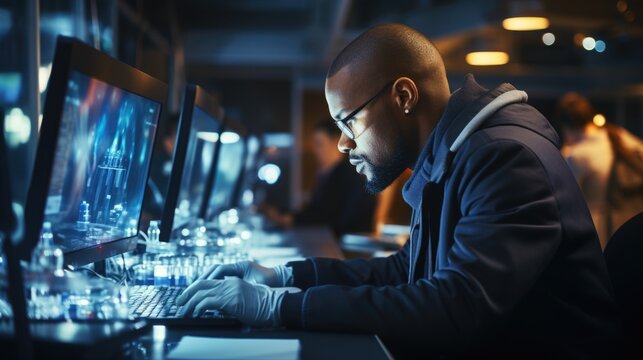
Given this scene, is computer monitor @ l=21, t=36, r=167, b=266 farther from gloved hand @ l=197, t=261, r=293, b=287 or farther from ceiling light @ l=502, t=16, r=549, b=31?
ceiling light @ l=502, t=16, r=549, b=31

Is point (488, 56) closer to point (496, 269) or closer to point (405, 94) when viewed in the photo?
point (405, 94)

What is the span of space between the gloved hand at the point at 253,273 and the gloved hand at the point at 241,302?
1.10ft

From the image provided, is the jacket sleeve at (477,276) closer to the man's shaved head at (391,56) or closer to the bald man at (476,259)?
the bald man at (476,259)

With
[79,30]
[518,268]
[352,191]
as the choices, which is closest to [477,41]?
[352,191]

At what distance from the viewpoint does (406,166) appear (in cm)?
189

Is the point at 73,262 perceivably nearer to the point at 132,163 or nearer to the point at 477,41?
the point at 132,163

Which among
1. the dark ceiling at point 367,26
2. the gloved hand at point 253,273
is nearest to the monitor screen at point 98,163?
the gloved hand at point 253,273

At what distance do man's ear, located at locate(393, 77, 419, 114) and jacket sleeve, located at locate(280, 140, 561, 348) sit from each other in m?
0.36

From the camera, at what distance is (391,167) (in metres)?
1.87

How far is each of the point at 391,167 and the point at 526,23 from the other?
4135mm

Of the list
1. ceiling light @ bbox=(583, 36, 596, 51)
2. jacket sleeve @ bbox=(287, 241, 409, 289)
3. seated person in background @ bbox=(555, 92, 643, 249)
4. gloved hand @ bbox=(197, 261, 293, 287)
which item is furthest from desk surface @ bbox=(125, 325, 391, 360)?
ceiling light @ bbox=(583, 36, 596, 51)

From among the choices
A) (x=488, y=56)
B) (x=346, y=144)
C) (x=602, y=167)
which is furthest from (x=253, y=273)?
(x=488, y=56)

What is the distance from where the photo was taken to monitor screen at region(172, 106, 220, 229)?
98.2 inches

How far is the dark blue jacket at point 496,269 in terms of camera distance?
135 cm
